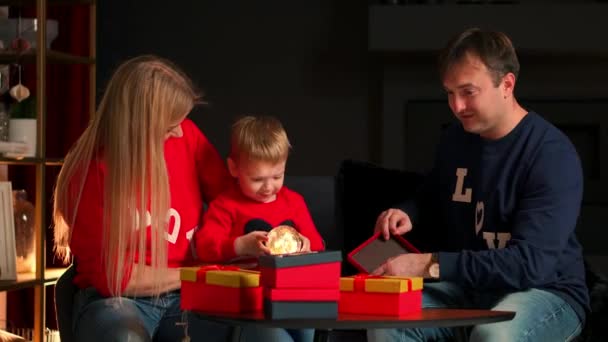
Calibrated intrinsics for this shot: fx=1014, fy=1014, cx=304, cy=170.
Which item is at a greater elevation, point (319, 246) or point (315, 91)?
point (315, 91)

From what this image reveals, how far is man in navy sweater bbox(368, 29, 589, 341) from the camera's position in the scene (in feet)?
6.98

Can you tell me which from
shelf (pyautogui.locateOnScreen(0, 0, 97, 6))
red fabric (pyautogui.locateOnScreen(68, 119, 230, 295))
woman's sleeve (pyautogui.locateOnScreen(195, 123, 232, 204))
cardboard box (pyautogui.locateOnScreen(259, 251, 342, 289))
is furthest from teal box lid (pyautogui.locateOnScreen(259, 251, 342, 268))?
shelf (pyautogui.locateOnScreen(0, 0, 97, 6))

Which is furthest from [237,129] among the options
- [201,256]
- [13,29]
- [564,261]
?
[13,29]

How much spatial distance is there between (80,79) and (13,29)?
563mm

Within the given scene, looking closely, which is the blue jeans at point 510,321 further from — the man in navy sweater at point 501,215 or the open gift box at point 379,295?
the open gift box at point 379,295

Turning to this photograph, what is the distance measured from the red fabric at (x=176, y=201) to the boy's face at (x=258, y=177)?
10 cm

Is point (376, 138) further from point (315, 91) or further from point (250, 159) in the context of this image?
point (250, 159)

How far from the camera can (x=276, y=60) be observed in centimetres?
453

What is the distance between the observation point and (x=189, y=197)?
7.72 feet

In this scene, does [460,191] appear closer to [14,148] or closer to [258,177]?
[258,177]

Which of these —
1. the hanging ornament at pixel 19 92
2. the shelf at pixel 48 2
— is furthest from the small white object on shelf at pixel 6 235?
the shelf at pixel 48 2

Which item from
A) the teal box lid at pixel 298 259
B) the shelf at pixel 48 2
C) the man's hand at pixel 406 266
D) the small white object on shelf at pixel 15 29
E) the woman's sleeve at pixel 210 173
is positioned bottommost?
the man's hand at pixel 406 266

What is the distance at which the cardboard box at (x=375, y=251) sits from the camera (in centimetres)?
217

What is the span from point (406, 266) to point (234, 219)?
444mm
